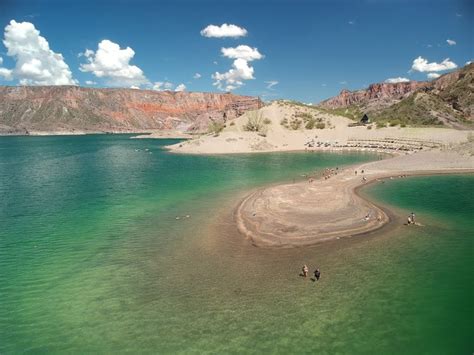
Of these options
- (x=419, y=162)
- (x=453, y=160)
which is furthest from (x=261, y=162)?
(x=453, y=160)

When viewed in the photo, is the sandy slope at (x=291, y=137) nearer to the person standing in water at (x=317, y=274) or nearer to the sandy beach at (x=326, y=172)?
the sandy beach at (x=326, y=172)

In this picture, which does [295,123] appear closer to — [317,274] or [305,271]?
[305,271]

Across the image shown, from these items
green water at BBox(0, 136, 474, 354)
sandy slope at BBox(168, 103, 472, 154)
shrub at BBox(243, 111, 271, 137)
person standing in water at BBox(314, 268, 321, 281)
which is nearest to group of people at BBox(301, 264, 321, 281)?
person standing in water at BBox(314, 268, 321, 281)

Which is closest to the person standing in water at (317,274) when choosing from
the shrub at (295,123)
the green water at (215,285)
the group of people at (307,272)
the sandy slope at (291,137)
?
the group of people at (307,272)

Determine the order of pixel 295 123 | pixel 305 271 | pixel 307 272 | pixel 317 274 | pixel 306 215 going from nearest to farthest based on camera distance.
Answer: pixel 317 274 → pixel 305 271 → pixel 307 272 → pixel 306 215 → pixel 295 123

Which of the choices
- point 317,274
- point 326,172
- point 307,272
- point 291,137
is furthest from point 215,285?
point 291,137

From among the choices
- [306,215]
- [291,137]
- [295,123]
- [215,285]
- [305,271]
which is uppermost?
[295,123]

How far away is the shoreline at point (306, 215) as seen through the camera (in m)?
33.6

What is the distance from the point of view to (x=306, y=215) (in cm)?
3925

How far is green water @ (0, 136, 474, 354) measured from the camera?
1930 cm

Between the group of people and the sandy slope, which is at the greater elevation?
the sandy slope

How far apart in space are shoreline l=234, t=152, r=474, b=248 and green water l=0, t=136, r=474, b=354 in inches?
62.6

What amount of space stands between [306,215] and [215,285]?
17276 mm

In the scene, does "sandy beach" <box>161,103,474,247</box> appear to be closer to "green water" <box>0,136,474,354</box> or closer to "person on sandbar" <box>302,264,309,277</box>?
"green water" <box>0,136,474,354</box>
